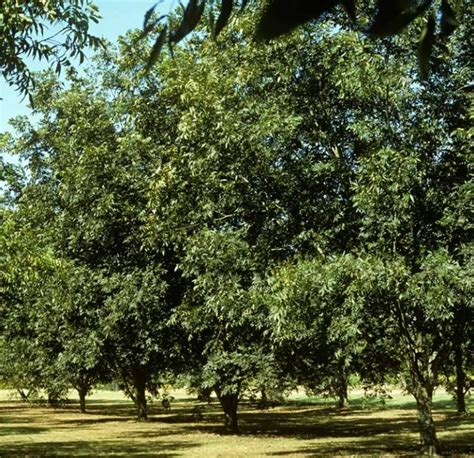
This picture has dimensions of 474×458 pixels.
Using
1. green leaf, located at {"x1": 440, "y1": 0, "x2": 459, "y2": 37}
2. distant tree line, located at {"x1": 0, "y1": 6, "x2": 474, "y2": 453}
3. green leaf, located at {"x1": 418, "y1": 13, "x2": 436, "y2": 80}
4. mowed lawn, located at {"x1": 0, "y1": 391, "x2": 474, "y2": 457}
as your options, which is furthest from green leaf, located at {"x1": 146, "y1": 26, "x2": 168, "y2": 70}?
mowed lawn, located at {"x1": 0, "y1": 391, "x2": 474, "y2": 457}

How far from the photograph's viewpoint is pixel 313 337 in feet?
50.6

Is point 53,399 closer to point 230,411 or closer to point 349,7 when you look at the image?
point 230,411

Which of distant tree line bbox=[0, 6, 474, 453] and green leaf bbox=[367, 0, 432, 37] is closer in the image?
green leaf bbox=[367, 0, 432, 37]

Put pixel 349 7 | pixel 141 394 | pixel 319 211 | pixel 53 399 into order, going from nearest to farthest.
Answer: pixel 349 7 < pixel 319 211 < pixel 141 394 < pixel 53 399

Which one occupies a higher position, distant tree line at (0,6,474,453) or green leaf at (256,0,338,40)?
distant tree line at (0,6,474,453)

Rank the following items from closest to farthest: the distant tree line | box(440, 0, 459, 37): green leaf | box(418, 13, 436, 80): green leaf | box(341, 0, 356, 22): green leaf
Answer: box(341, 0, 356, 22): green leaf → box(418, 13, 436, 80): green leaf → box(440, 0, 459, 37): green leaf → the distant tree line

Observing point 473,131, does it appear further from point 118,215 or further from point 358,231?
point 118,215

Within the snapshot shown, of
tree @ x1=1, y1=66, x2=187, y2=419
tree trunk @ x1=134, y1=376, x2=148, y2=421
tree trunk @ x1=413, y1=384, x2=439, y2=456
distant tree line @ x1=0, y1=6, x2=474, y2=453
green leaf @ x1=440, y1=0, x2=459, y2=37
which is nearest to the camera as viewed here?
green leaf @ x1=440, y1=0, x2=459, y2=37

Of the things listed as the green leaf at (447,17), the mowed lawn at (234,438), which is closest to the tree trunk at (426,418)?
the mowed lawn at (234,438)

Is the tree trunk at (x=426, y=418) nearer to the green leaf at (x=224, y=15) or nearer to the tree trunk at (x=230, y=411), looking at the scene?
the tree trunk at (x=230, y=411)

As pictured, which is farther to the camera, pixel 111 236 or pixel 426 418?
pixel 111 236

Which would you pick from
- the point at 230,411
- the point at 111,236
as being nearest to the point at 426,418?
the point at 230,411

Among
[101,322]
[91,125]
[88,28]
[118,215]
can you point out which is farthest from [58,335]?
[88,28]

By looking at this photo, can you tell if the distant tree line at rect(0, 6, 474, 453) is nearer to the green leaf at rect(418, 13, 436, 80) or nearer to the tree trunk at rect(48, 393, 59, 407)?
the green leaf at rect(418, 13, 436, 80)
